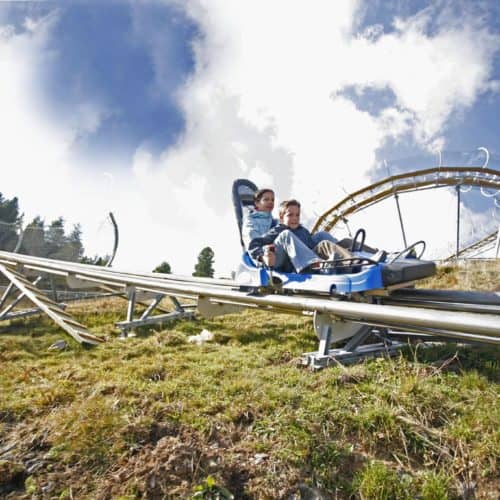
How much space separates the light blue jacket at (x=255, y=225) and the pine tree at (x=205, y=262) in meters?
34.4

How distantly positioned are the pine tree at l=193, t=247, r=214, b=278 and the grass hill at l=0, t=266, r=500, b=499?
3577 centimetres

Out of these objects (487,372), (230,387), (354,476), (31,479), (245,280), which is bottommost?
(31,479)

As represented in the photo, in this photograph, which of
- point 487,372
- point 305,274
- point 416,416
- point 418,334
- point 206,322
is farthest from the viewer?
point 206,322

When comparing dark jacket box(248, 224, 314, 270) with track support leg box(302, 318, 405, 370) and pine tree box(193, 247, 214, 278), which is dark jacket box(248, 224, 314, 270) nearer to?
track support leg box(302, 318, 405, 370)

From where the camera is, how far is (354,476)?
1.37 meters

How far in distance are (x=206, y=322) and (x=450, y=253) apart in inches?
484

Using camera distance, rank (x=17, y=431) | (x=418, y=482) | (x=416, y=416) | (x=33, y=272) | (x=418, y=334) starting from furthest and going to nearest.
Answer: (x=33, y=272), (x=418, y=334), (x=17, y=431), (x=416, y=416), (x=418, y=482)

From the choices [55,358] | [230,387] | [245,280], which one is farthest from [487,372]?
[55,358]

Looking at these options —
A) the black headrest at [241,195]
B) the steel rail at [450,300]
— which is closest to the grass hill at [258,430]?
the steel rail at [450,300]

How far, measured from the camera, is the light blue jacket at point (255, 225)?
362 centimetres

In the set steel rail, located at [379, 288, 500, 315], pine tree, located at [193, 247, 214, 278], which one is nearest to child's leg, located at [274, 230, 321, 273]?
steel rail, located at [379, 288, 500, 315]

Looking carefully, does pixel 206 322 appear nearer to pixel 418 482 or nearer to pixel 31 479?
pixel 31 479

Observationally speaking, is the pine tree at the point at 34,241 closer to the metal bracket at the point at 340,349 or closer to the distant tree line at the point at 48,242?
the distant tree line at the point at 48,242

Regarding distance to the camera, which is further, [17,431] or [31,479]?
[17,431]
